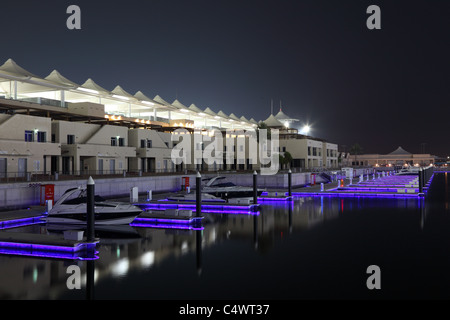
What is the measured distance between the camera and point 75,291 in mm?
13789

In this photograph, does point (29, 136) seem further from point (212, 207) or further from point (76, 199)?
point (212, 207)

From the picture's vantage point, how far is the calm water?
45.0ft

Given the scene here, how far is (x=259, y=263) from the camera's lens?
1744 centimetres

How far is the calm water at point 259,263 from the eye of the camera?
1371cm

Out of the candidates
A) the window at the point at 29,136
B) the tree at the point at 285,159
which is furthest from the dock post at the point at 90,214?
the tree at the point at 285,159

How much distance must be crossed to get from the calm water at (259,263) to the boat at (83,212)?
919mm

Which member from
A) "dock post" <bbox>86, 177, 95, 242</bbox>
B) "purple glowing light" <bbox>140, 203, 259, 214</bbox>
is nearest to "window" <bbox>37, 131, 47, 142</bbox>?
"purple glowing light" <bbox>140, 203, 259, 214</bbox>

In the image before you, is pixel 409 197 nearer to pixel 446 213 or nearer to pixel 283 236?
pixel 446 213

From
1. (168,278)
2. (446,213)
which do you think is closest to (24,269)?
(168,278)

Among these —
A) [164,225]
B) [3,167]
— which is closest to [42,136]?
[3,167]

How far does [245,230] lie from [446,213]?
18255 mm

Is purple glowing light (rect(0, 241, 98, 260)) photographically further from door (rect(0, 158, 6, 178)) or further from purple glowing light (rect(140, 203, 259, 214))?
door (rect(0, 158, 6, 178))

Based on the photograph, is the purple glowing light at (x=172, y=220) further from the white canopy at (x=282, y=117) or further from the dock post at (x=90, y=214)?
the white canopy at (x=282, y=117)

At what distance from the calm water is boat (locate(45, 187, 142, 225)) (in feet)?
3.02
